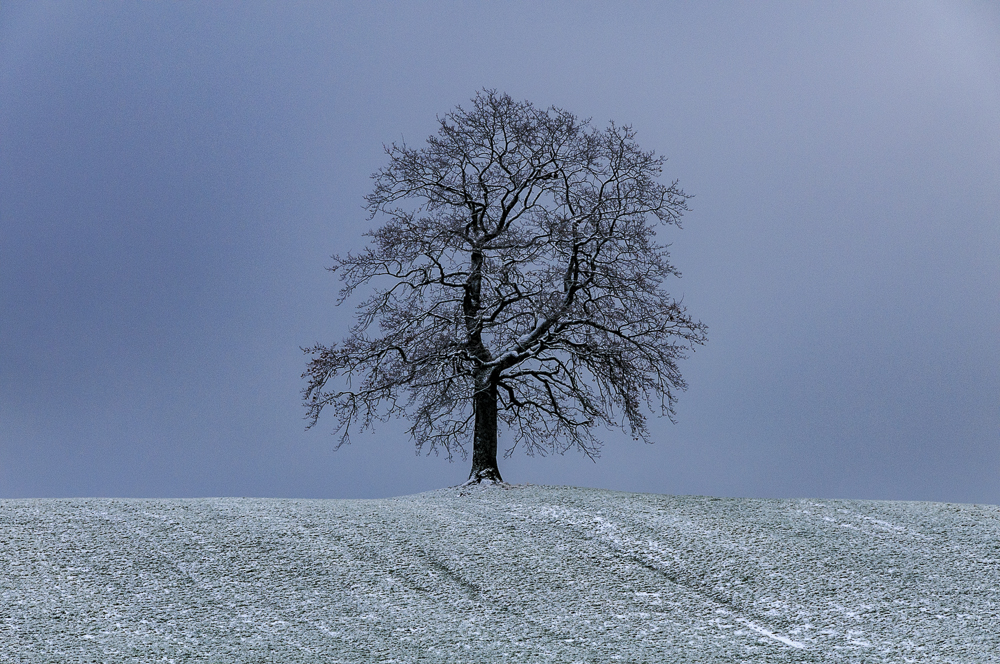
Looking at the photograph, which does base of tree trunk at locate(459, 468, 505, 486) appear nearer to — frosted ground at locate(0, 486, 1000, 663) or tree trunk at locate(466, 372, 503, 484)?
tree trunk at locate(466, 372, 503, 484)

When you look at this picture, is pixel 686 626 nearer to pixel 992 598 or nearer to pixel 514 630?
pixel 514 630

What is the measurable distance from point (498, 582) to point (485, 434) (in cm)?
558

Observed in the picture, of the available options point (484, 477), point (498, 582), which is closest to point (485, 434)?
point (484, 477)

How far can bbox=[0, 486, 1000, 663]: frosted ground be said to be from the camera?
341 inches

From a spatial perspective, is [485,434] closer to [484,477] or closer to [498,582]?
[484,477]

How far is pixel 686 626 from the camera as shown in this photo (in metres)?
9.27

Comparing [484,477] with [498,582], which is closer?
[498,582]

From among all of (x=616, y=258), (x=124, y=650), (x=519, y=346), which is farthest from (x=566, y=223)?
(x=124, y=650)

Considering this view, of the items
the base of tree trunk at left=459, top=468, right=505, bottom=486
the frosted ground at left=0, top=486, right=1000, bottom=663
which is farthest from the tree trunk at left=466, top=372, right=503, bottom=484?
the frosted ground at left=0, top=486, right=1000, bottom=663

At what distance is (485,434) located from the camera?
15844mm

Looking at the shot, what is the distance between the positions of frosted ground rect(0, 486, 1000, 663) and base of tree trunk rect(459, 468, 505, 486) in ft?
5.64

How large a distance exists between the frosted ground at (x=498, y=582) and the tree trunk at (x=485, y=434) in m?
1.87

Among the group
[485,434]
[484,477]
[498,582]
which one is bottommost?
[498,582]

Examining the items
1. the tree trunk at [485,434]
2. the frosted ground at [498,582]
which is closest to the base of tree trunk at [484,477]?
the tree trunk at [485,434]
